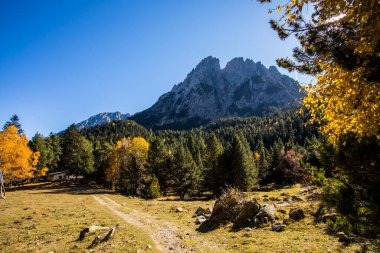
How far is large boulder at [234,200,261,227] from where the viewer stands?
1758cm

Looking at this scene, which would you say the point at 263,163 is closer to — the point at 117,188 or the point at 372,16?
the point at 117,188

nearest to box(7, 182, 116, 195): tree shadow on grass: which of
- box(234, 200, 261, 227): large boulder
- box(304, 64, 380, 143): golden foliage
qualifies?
box(234, 200, 261, 227): large boulder

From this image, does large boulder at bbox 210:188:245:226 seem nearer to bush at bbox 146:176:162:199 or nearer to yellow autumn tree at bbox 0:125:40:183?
bush at bbox 146:176:162:199

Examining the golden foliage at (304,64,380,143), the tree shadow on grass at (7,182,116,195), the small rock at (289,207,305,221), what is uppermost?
the golden foliage at (304,64,380,143)

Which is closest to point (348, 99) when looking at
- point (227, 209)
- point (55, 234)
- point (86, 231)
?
point (227, 209)

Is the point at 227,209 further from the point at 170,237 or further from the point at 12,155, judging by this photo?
the point at 12,155

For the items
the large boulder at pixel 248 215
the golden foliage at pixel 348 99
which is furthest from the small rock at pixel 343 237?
the golden foliage at pixel 348 99

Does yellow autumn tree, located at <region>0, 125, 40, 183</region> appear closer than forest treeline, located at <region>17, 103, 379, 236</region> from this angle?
No

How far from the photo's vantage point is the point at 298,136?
17025cm

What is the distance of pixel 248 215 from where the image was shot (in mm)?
18062

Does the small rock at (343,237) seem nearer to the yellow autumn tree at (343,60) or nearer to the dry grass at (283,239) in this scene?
the dry grass at (283,239)

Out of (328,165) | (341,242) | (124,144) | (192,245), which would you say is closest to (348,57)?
(328,165)

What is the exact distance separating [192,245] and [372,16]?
45.5ft

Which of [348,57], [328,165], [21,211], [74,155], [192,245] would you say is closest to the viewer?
[348,57]
